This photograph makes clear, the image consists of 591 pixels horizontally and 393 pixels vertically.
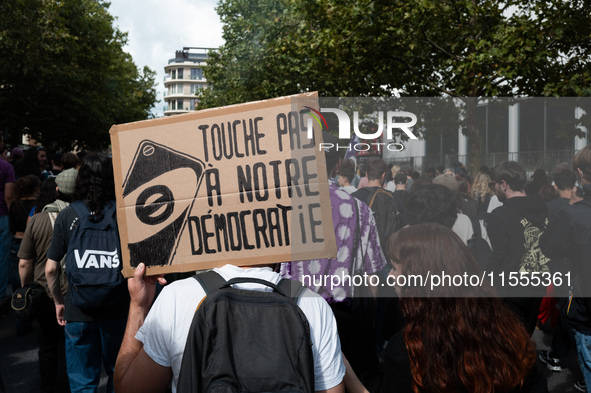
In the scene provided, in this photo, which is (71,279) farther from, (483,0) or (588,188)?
(483,0)

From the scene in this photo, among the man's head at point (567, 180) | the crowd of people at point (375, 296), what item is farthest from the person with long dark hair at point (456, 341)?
the man's head at point (567, 180)

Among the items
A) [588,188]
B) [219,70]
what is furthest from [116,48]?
[588,188]

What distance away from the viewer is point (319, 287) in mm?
3297

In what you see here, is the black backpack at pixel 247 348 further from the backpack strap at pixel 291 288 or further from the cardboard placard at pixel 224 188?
the cardboard placard at pixel 224 188

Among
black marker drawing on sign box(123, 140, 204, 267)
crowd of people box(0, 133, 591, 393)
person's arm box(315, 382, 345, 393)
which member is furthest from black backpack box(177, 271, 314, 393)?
black marker drawing on sign box(123, 140, 204, 267)

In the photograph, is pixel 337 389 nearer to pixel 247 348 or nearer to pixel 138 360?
pixel 247 348

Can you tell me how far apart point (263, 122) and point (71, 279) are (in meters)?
1.86

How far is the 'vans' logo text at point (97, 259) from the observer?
10.5 ft

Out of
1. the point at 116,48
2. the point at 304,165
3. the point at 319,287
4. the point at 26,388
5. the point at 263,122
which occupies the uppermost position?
the point at 116,48

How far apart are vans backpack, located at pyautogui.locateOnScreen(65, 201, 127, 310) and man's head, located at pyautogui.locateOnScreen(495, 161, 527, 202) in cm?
335

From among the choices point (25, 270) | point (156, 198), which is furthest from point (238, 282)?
point (25, 270)

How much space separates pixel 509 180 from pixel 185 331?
12.7ft

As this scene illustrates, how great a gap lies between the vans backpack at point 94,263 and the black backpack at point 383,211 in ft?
9.40

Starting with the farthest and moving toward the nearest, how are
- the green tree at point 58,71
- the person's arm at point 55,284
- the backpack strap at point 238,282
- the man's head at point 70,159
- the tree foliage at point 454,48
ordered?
the green tree at point 58,71, the tree foliage at point 454,48, the man's head at point 70,159, the person's arm at point 55,284, the backpack strap at point 238,282
